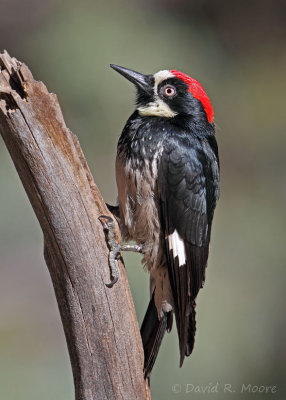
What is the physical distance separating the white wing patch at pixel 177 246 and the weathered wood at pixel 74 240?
369 millimetres

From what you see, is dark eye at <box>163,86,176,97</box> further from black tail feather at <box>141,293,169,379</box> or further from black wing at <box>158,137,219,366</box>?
black tail feather at <box>141,293,169,379</box>

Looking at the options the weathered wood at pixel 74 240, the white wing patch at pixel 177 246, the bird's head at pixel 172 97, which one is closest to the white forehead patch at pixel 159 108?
the bird's head at pixel 172 97

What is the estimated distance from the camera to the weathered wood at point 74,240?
7.73ft

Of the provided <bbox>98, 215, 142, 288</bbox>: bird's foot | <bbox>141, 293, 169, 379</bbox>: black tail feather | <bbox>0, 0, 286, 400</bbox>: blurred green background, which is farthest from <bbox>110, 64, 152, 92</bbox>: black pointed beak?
<bbox>0, 0, 286, 400</bbox>: blurred green background

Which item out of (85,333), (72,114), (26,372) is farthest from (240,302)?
(85,333)

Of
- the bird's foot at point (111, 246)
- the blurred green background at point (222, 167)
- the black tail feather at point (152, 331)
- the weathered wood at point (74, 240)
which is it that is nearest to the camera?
the weathered wood at point (74, 240)

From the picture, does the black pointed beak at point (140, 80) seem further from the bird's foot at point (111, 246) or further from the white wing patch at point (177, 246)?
the bird's foot at point (111, 246)

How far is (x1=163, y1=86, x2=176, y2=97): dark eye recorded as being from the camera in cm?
307

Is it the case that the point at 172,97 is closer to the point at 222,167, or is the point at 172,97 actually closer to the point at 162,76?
the point at 162,76

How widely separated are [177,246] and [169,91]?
74 centimetres

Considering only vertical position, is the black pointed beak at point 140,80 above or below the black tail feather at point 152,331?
above

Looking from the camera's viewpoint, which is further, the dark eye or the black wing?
the dark eye

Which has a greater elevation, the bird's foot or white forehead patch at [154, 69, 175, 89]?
white forehead patch at [154, 69, 175, 89]

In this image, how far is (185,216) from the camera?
2928mm
